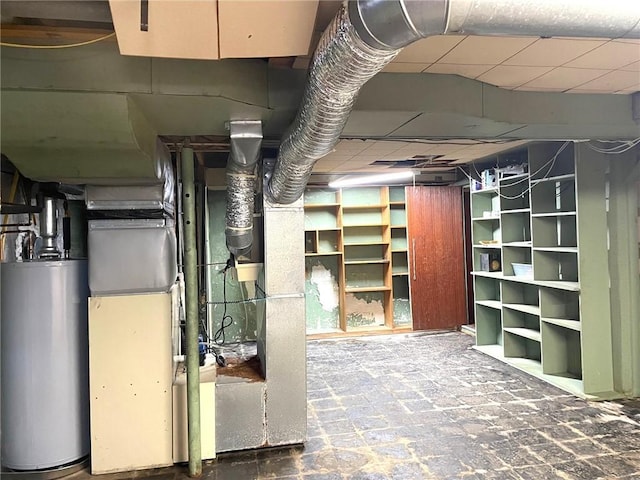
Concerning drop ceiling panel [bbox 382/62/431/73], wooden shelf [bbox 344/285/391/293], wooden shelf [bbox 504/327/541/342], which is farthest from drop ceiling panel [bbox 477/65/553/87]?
wooden shelf [bbox 344/285/391/293]

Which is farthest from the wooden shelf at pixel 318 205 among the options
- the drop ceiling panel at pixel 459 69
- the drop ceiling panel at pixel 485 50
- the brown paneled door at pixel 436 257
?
the drop ceiling panel at pixel 485 50

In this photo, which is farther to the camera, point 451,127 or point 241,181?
point 451,127

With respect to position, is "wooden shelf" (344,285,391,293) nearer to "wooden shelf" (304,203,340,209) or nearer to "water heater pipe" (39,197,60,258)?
"wooden shelf" (304,203,340,209)

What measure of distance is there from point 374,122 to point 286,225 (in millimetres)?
889

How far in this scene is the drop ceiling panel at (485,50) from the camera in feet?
6.78

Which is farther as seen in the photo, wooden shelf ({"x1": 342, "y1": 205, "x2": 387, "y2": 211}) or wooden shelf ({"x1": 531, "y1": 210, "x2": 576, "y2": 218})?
wooden shelf ({"x1": 342, "y1": 205, "x2": 387, "y2": 211})

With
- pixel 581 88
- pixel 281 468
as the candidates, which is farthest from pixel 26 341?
pixel 581 88

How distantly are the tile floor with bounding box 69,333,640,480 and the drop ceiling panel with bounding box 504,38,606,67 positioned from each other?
2.27 meters

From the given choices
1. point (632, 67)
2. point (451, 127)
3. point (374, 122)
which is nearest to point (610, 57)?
point (632, 67)

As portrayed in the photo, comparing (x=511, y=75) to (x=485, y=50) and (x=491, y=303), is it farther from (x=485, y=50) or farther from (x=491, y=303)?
(x=491, y=303)

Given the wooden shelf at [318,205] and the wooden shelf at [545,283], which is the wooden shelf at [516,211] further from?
the wooden shelf at [318,205]

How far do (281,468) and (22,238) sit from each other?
2378 millimetres

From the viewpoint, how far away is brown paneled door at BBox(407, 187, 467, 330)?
240 inches

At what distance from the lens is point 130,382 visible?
272 cm
